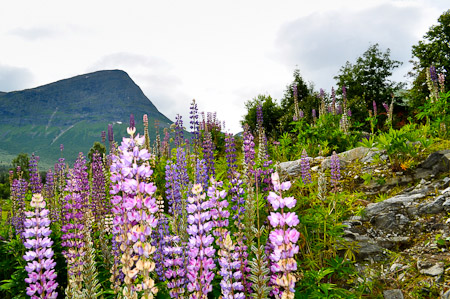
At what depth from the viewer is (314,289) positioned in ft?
12.7

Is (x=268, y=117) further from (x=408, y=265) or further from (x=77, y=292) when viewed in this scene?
(x=77, y=292)

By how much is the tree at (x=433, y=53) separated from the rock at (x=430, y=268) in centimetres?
3473

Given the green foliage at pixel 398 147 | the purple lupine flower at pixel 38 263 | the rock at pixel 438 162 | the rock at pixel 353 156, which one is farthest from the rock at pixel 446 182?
the purple lupine flower at pixel 38 263

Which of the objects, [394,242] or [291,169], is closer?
[394,242]

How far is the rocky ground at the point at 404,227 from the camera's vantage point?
4.18 meters

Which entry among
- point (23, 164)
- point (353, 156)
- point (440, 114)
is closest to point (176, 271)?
point (353, 156)

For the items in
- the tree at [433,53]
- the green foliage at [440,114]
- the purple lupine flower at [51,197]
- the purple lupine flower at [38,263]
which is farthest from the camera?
the tree at [433,53]

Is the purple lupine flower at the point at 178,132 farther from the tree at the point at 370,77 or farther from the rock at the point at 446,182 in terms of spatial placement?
the tree at the point at 370,77

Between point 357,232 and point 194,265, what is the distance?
12.2 ft

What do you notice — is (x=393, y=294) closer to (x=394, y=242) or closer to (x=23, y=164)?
(x=394, y=242)

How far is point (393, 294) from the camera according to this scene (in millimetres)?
4031

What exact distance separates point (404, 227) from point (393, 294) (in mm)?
1494

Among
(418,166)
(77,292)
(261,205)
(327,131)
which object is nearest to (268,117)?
(327,131)

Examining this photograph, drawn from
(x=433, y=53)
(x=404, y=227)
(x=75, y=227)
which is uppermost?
(x=433, y=53)
